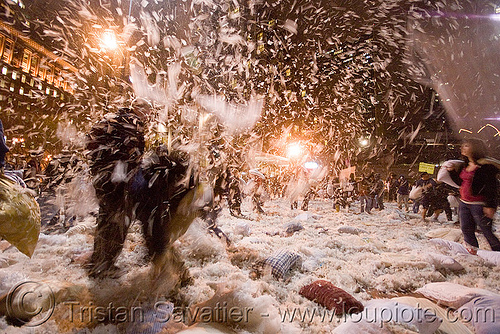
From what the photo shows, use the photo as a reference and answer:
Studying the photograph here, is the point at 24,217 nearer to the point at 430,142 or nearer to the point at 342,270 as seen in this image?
the point at 342,270

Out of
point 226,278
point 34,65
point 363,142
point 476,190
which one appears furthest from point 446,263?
point 34,65

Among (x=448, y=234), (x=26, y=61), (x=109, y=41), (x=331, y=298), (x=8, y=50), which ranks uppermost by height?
(x=26, y=61)

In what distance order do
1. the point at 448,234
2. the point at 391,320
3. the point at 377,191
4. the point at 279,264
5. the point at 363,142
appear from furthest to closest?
the point at 363,142 < the point at 377,191 < the point at 448,234 < the point at 279,264 < the point at 391,320

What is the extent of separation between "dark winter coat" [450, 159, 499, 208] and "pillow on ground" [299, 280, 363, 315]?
293 centimetres

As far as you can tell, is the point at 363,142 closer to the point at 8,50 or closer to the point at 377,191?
the point at 377,191

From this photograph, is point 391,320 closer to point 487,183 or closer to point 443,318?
point 443,318

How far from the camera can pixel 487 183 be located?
→ 3.34m

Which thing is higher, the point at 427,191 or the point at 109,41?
the point at 109,41

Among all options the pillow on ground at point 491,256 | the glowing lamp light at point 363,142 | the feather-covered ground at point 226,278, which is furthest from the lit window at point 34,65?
the pillow on ground at point 491,256

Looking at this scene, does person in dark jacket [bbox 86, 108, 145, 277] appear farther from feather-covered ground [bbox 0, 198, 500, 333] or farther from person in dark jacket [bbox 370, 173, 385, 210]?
person in dark jacket [bbox 370, 173, 385, 210]

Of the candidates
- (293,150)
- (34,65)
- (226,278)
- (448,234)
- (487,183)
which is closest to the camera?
(226,278)

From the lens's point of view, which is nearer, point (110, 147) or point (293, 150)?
point (110, 147)

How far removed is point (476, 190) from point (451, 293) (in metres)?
2.13

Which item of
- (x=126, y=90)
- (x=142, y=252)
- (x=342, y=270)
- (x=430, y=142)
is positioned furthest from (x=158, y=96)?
(x=430, y=142)
